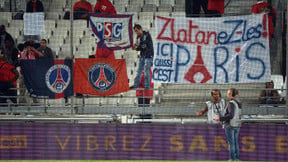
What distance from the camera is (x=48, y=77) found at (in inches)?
618

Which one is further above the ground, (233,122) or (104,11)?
(104,11)

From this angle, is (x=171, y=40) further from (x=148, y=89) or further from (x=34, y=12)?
(x=34, y=12)

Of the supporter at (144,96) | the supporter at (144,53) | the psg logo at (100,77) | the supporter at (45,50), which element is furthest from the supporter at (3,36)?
the supporter at (144,96)

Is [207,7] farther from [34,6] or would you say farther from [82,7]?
[34,6]

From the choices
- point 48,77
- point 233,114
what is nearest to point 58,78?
point 48,77

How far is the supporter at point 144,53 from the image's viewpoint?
1577 cm

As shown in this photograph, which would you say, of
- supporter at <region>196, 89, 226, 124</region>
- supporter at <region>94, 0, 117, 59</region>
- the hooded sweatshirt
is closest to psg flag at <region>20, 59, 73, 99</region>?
supporter at <region>94, 0, 117, 59</region>

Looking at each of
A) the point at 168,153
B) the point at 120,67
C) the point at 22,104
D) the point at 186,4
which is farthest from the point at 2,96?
the point at 186,4

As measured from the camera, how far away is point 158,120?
1557cm

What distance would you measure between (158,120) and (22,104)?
9.89ft

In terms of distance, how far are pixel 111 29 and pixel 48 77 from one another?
175 cm

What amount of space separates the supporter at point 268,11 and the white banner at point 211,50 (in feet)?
0.72

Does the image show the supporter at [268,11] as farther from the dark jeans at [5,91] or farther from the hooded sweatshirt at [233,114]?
the dark jeans at [5,91]

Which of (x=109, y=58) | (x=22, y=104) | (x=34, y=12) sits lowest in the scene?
(x=22, y=104)
